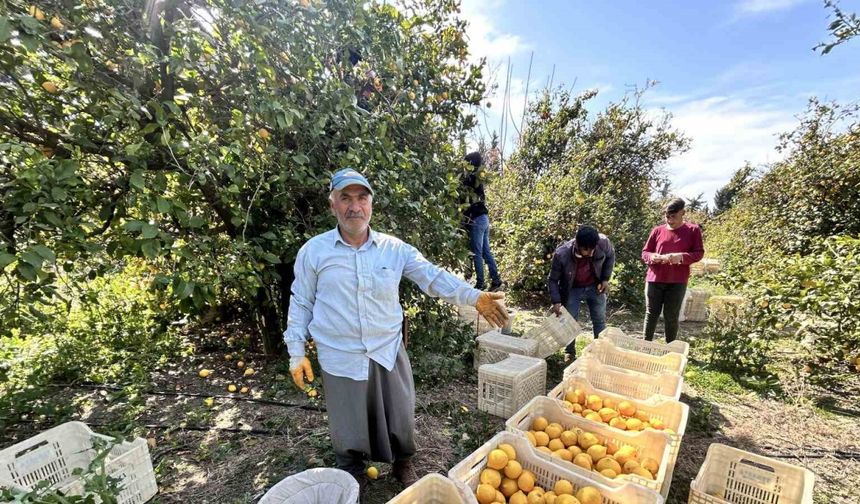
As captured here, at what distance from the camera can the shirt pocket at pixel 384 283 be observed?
74.9 inches

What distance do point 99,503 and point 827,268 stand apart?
5.79 metres

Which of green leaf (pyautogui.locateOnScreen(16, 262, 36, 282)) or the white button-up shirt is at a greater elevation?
green leaf (pyautogui.locateOnScreen(16, 262, 36, 282))

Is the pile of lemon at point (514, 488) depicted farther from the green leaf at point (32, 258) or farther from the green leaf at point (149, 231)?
the green leaf at point (32, 258)

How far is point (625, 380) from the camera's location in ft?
9.61

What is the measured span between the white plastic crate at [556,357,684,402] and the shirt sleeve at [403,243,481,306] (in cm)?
127

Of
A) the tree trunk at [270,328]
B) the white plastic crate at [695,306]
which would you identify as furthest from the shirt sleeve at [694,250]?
the tree trunk at [270,328]

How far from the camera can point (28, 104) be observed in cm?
207

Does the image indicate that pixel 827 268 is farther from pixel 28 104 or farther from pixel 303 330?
pixel 28 104

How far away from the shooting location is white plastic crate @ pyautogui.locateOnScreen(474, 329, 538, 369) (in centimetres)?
369

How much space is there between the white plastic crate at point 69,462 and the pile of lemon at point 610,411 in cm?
256

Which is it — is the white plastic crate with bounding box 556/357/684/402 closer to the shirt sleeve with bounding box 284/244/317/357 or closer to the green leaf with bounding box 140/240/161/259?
the shirt sleeve with bounding box 284/244/317/357

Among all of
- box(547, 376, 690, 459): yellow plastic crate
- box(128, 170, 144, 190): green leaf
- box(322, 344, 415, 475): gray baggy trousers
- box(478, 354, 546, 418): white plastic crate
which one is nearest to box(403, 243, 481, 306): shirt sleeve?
box(322, 344, 415, 475): gray baggy trousers

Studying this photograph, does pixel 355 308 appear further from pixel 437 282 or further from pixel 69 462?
pixel 69 462

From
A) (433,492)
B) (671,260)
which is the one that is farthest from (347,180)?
(671,260)
